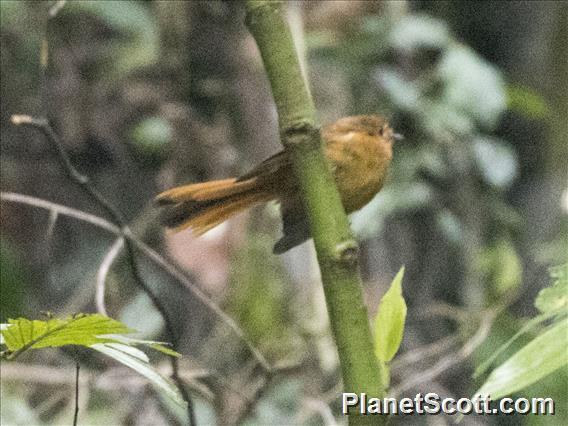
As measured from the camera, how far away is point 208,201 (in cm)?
68

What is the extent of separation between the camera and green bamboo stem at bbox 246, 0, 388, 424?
427 mm

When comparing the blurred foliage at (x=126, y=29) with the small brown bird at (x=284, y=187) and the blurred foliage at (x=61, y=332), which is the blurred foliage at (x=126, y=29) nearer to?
the small brown bird at (x=284, y=187)

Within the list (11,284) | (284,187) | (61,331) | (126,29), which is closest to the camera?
(61,331)

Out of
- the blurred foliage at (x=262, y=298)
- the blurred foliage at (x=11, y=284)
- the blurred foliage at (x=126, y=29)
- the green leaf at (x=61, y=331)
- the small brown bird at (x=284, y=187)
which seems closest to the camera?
the green leaf at (x=61, y=331)

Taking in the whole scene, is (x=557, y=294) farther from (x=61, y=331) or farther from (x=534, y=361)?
(x=61, y=331)

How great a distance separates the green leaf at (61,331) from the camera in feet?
1.28

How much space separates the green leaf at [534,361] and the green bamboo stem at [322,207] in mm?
56

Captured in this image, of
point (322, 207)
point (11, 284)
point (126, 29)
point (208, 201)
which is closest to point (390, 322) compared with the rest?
point (322, 207)

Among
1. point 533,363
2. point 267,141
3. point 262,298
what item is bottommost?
point 533,363

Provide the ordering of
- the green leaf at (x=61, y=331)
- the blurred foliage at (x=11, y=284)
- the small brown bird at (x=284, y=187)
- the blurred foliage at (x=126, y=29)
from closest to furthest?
the green leaf at (x=61, y=331), the small brown bird at (x=284, y=187), the blurred foliage at (x=11, y=284), the blurred foliage at (x=126, y=29)

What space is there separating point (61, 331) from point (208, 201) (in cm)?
29

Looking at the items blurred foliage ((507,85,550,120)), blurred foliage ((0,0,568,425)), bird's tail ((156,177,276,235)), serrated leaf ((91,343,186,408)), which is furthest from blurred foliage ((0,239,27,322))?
blurred foliage ((507,85,550,120))

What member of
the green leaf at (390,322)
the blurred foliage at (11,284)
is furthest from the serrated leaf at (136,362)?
the blurred foliage at (11,284)

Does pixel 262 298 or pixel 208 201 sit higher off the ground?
pixel 262 298
